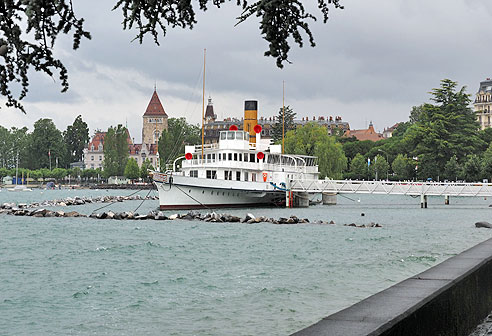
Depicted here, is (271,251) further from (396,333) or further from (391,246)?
(396,333)

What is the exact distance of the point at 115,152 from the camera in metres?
146

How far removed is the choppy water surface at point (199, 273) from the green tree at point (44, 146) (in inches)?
4986

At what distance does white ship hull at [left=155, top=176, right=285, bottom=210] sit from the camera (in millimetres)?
47156

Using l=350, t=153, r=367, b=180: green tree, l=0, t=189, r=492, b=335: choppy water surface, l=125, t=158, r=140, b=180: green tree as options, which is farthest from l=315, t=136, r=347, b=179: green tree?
l=125, t=158, r=140, b=180: green tree

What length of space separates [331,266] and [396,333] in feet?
45.2

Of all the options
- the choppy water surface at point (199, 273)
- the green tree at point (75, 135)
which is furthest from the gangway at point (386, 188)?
the green tree at point (75, 135)

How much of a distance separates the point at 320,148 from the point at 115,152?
2946 inches

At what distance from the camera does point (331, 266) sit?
19.1m

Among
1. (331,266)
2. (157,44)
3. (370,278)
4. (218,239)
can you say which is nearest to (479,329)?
(157,44)

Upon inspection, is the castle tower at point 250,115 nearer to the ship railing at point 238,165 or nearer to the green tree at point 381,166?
the ship railing at point 238,165

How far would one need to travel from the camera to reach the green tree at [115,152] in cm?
14525

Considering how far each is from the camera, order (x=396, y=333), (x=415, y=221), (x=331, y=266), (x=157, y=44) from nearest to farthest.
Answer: (x=396, y=333) < (x=157, y=44) < (x=331, y=266) < (x=415, y=221)

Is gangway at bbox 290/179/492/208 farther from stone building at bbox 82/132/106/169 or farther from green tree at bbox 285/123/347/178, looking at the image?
stone building at bbox 82/132/106/169

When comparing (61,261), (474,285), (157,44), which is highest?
(157,44)
